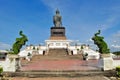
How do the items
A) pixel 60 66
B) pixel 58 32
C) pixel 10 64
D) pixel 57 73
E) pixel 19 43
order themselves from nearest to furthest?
pixel 57 73 < pixel 10 64 < pixel 19 43 < pixel 60 66 < pixel 58 32

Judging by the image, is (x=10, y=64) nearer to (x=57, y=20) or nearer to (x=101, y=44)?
(x=101, y=44)

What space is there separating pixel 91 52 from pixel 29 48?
11369 millimetres

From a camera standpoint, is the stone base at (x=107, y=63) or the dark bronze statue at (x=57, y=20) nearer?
the stone base at (x=107, y=63)

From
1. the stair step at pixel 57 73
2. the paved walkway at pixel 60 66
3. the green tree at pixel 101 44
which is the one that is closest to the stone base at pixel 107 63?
the green tree at pixel 101 44

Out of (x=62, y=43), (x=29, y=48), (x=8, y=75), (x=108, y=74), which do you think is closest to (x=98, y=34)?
(x=108, y=74)

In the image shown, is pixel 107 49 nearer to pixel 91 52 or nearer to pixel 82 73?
pixel 82 73

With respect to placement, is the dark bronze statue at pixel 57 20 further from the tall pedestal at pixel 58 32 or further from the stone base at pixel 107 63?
the stone base at pixel 107 63

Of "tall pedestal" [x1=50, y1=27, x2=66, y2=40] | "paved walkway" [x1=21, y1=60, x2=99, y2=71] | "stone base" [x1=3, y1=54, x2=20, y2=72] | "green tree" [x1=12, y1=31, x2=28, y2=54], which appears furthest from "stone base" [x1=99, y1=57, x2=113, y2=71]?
"tall pedestal" [x1=50, y1=27, x2=66, y2=40]

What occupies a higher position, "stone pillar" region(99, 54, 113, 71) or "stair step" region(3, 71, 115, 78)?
"stone pillar" region(99, 54, 113, 71)

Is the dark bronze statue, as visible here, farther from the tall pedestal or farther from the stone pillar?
the stone pillar

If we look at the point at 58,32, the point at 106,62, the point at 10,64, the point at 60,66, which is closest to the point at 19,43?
the point at 10,64

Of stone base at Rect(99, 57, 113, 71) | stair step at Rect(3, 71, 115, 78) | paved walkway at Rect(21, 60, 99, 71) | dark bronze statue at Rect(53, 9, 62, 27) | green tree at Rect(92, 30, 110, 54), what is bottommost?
stair step at Rect(3, 71, 115, 78)

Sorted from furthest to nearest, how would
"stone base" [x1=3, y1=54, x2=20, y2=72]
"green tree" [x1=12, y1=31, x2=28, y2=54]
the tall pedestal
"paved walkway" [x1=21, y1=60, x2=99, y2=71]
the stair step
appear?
the tall pedestal
"paved walkway" [x1=21, y1=60, x2=99, y2=71]
"green tree" [x1=12, y1=31, x2=28, y2=54]
"stone base" [x1=3, y1=54, x2=20, y2=72]
the stair step

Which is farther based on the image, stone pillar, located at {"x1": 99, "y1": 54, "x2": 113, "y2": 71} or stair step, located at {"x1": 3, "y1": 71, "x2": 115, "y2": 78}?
stone pillar, located at {"x1": 99, "y1": 54, "x2": 113, "y2": 71}
